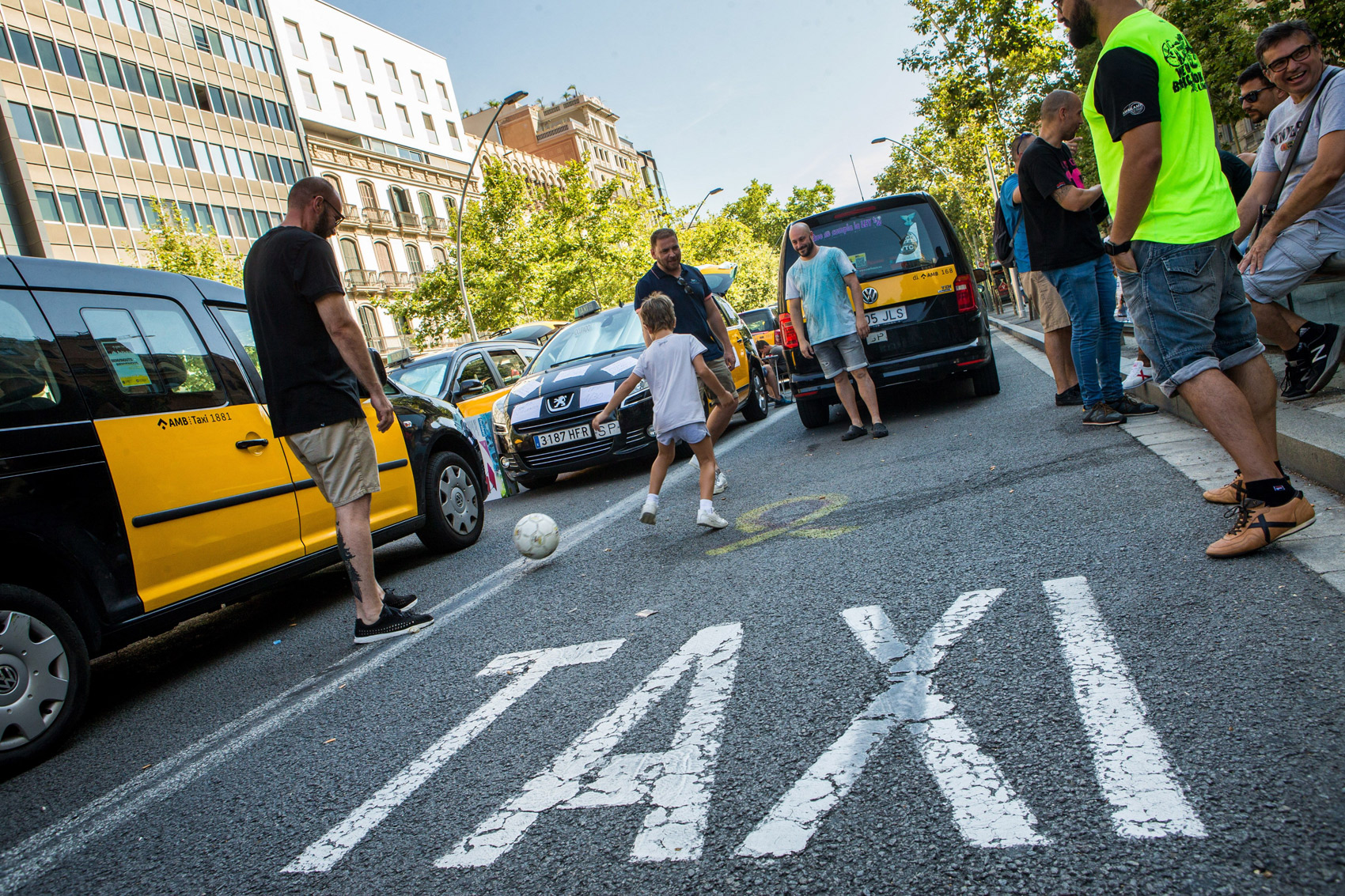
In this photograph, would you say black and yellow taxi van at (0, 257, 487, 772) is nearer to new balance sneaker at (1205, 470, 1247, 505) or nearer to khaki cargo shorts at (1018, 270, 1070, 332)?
new balance sneaker at (1205, 470, 1247, 505)

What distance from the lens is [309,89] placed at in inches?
1937

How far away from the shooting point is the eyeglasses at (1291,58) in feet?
15.1

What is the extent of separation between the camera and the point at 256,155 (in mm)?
44469

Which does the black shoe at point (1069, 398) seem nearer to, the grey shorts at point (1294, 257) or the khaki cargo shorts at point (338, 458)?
the grey shorts at point (1294, 257)

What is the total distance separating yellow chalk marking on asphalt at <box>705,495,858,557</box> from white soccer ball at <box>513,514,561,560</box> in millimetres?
1014

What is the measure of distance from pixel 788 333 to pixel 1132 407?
3.12 metres

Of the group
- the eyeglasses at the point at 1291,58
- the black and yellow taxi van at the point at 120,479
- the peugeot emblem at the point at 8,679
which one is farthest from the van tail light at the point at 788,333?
the peugeot emblem at the point at 8,679

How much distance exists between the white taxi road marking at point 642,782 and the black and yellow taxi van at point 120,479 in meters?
2.25

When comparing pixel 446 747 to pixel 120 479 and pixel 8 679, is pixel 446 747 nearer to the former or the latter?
→ pixel 8 679

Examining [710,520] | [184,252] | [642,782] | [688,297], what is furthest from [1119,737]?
[184,252]

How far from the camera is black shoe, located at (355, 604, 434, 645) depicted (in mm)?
4441

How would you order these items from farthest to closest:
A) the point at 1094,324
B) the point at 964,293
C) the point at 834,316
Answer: the point at 964,293 → the point at 834,316 → the point at 1094,324

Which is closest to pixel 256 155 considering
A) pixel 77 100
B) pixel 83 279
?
pixel 77 100

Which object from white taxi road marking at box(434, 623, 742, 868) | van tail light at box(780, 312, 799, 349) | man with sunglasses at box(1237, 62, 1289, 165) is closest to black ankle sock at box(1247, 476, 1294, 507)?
white taxi road marking at box(434, 623, 742, 868)
